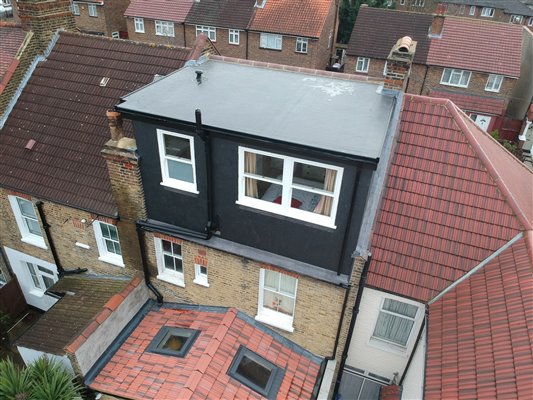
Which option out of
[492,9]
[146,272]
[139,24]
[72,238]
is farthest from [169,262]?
[492,9]

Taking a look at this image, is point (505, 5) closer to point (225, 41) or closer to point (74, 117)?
point (225, 41)

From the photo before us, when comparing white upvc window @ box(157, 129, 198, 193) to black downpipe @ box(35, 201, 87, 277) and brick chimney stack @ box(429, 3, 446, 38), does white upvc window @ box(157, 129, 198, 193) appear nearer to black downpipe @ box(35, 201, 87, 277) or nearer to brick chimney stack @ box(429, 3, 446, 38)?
black downpipe @ box(35, 201, 87, 277)

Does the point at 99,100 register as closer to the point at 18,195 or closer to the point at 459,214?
the point at 18,195

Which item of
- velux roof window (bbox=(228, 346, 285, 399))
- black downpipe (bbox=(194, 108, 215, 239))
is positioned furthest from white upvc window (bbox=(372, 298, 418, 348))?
black downpipe (bbox=(194, 108, 215, 239))

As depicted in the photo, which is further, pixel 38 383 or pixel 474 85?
pixel 474 85

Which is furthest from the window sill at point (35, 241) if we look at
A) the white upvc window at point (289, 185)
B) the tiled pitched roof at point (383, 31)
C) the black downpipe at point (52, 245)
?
the tiled pitched roof at point (383, 31)

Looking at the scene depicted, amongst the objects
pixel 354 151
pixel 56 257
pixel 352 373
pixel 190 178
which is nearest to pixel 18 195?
pixel 56 257
